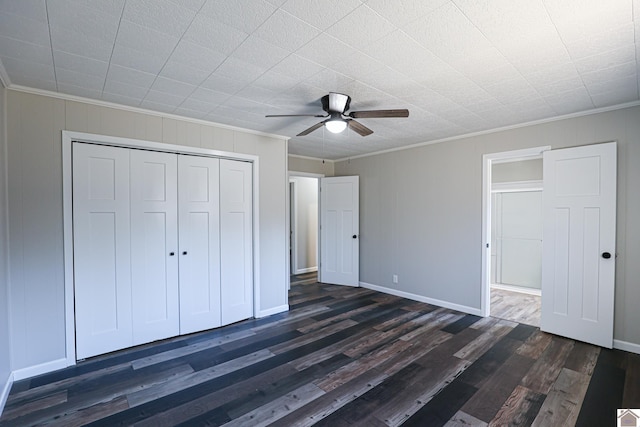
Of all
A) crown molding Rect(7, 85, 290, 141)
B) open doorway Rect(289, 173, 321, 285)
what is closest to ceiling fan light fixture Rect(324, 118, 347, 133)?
crown molding Rect(7, 85, 290, 141)

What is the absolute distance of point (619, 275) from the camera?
3.16 metres

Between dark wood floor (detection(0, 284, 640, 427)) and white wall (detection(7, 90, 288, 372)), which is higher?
white wall (detection(7, 90, 288, 372))

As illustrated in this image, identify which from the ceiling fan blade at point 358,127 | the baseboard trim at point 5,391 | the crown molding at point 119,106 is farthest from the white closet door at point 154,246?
the ceiling fan blade at point 358,127

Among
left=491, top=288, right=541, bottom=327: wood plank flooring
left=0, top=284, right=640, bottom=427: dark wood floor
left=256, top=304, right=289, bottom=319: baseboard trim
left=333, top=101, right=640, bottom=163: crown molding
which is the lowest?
left=491, top=288, right=541, bottom=327: wood plank flooring

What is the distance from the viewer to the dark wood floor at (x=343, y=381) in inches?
83.7

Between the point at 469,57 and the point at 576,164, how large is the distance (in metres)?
2.26

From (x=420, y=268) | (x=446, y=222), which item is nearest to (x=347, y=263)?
(x=420, y=268)

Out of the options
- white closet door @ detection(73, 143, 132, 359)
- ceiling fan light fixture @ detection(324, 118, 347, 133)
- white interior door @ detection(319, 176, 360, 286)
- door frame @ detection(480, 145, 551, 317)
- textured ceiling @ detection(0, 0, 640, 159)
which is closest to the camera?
textured ceiling @ detection(0, 0, 640, 159)

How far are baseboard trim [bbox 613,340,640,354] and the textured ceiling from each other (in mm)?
2471

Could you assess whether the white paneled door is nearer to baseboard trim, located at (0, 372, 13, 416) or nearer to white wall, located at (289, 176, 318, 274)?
baseboard trim, located at (0, 372, 13, 416)

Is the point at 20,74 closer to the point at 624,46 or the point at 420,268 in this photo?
the point at 624,46

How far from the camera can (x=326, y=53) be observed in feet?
6.78

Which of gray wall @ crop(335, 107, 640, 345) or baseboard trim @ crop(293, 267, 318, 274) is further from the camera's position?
baseboard trim @ crop(293, 267, 318, 274)

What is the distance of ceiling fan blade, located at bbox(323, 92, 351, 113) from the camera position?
2.65 metres
